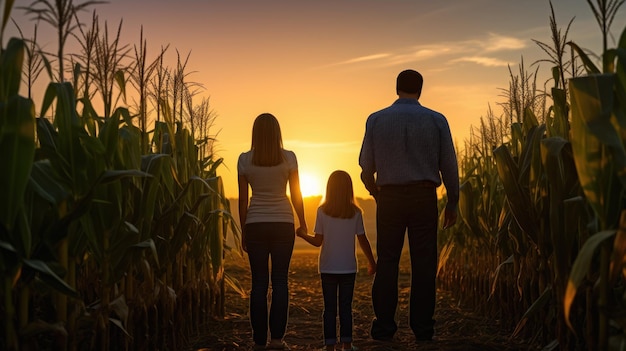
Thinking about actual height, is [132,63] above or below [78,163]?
above

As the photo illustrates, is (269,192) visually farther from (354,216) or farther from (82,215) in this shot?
(82,215)

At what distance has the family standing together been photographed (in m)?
5.41

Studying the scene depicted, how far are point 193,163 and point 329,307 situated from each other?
198 cm

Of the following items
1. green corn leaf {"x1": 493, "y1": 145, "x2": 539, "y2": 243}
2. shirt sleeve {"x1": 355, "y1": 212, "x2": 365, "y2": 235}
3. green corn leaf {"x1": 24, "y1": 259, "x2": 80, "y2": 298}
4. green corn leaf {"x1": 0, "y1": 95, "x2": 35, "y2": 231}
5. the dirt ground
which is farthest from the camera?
shirt sleeve {"x1": 355, "y1": 212, "x2": 365, "y2": 235}

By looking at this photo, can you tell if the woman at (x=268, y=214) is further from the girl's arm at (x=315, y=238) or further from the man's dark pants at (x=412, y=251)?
the man's dark pants at (x=412, y=251)

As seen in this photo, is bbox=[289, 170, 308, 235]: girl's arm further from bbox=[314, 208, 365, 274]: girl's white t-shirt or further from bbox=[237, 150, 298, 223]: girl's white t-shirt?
bbox=[314, 208, 365, 274]: girl's white t-shirt

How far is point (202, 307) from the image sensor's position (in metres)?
6.95

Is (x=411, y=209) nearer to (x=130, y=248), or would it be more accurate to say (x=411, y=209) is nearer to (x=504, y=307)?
(x=504, y=307)

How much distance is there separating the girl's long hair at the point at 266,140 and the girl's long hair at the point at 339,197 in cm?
43

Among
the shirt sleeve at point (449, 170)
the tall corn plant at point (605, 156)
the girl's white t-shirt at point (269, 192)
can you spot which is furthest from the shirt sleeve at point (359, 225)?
the tall corn plant at point (605, 156)

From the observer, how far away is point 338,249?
542cm

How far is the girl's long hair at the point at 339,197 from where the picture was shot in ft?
18.0

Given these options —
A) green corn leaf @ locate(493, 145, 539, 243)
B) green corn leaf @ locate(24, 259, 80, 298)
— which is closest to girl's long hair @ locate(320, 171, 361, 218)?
green corn leaf @ locate(493, 145, 539, 243)

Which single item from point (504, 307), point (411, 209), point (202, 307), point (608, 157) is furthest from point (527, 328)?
point (202, 307)
